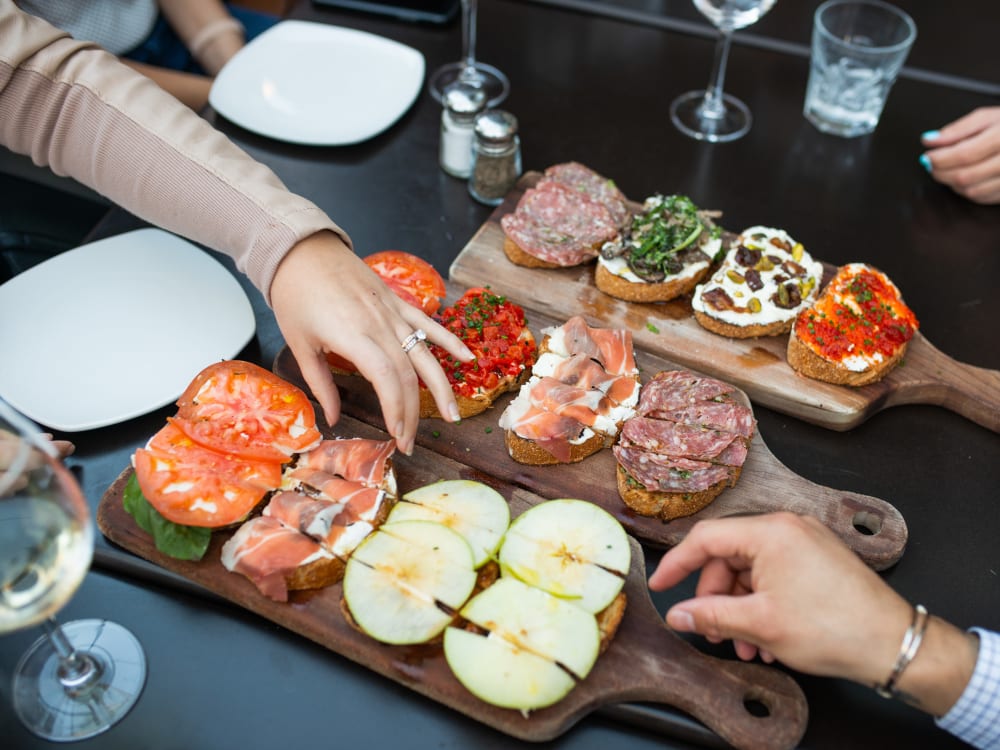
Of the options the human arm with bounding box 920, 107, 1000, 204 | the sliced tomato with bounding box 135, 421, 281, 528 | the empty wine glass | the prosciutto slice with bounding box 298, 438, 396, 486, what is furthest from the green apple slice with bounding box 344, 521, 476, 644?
the human arm with bounding box 920, 107, 1000, 204

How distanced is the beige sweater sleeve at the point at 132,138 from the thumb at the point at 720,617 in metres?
1.14

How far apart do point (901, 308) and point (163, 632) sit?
1933 millimetres

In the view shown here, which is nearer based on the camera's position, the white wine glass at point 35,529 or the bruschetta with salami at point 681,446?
the white wine glass at point 35,529

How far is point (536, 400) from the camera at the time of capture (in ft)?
6.43

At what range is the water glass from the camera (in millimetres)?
2744

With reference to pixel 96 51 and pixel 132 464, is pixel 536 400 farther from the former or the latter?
pixel 96 51

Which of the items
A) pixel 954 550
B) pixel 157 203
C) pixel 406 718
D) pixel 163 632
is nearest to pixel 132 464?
pixel 163 632

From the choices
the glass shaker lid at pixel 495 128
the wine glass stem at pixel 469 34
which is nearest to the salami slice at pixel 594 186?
the glass shaker lid at pixel 495 128

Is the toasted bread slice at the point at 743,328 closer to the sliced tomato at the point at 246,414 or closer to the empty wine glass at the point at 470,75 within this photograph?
the sliced tomato at the point at 246,414

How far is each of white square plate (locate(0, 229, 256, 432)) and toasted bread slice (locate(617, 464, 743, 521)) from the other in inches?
40.6

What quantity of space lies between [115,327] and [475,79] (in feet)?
4.98

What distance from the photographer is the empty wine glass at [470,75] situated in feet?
9.53

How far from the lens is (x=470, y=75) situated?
297cm

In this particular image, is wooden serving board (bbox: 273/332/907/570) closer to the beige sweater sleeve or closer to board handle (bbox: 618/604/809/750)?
board handle (bbox: 618/604/809/750)
